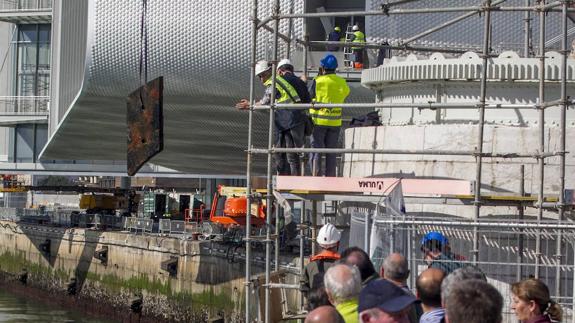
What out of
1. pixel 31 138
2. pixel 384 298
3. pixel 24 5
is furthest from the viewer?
pixel 24 5

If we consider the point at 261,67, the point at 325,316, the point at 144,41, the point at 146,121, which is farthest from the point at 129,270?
the point at 325,316

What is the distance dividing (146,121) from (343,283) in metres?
12.6

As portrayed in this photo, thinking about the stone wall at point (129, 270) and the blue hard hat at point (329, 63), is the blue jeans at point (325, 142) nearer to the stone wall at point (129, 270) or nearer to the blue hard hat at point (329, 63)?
the blue hard hat at point (329, 63)

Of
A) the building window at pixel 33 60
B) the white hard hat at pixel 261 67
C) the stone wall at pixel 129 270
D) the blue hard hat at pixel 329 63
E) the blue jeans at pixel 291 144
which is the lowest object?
the stone wall at pixel 129 270

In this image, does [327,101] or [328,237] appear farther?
[327,101]

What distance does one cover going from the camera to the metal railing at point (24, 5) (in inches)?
1851

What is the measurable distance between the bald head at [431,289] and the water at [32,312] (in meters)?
25.4

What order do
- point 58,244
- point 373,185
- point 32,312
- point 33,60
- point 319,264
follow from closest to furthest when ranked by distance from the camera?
1. point 319,264
2. point 373,185
3. point 32,312
4. point 58,244
5. point 33,60

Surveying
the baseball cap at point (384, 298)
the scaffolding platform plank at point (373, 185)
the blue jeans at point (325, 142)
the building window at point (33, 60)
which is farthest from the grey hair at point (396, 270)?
the building window at point (33, 60)

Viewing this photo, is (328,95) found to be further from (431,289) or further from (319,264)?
(431,289)

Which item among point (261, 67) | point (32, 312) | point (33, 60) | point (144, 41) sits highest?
point (33, 60)

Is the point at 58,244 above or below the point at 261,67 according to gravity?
below

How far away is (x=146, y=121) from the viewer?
19.8 m

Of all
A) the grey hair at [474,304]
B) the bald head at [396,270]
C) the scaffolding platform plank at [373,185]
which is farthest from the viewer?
the scaffolding platform plank at [373,185]
